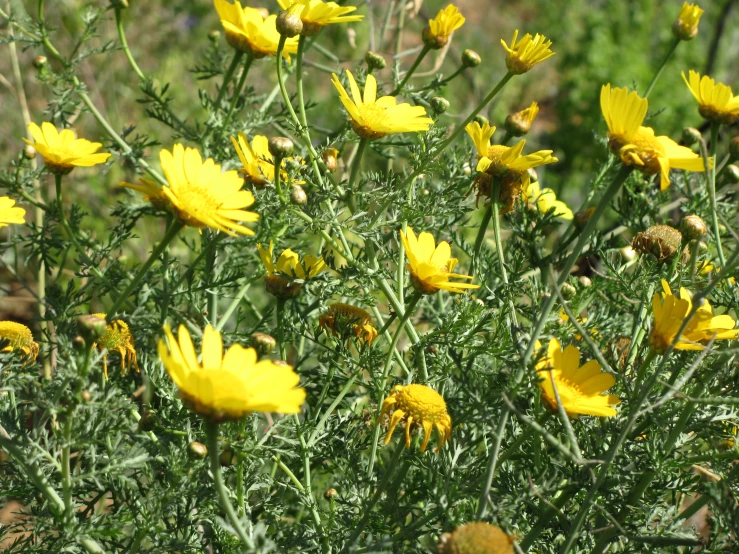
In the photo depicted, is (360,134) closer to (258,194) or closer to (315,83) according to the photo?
(258,194)

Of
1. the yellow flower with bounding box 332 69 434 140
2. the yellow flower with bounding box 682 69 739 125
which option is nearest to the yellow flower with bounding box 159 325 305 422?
the yellow flower with bounding box 332 69 434 140

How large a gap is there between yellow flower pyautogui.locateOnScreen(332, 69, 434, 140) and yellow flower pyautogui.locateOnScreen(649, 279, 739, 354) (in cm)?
50

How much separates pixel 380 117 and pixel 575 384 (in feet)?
1.86

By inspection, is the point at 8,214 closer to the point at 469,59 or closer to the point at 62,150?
the point at 62,150

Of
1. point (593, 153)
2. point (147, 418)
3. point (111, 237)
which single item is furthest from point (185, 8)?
point (147, 418)

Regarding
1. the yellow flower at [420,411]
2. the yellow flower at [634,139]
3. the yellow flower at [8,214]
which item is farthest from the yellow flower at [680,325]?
the yellow flower at [8,214]

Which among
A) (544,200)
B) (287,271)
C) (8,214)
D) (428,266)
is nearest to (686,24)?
(544,200)

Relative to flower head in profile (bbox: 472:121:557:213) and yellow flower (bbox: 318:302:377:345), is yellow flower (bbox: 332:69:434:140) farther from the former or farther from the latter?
yellow flower (bbox: 318:302:377:345)

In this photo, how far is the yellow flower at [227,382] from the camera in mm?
903

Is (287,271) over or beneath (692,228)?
beneath

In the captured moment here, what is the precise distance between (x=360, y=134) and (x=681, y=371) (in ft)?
2.26

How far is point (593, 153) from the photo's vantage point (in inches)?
180

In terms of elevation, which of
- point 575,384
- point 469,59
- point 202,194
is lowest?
point 575,384

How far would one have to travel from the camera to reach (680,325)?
1188 mm
